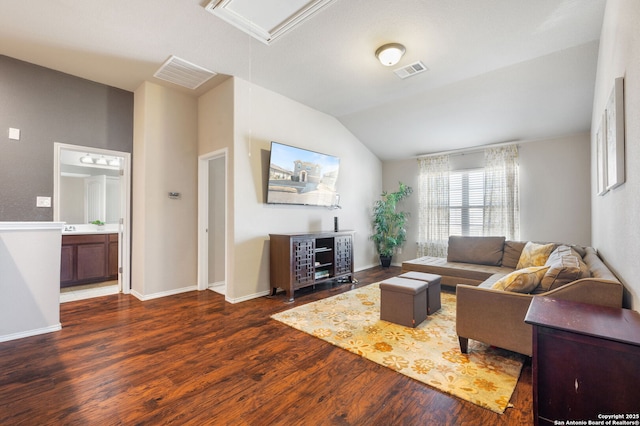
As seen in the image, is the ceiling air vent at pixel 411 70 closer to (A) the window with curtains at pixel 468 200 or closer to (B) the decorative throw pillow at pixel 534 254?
(A) the window with curtains at pixel 468 200

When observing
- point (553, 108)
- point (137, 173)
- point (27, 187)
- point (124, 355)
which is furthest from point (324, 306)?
point (553, 108)

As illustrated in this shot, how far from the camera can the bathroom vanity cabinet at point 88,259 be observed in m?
4.39

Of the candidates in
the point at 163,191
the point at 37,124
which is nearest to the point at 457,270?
the point at 163,191

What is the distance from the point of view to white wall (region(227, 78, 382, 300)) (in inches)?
150

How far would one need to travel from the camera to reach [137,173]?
405cm

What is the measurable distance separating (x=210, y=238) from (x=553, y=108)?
552 centimetres

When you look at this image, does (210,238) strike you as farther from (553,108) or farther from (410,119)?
(553,108)

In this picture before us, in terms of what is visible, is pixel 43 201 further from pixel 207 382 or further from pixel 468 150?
pixel 468 150

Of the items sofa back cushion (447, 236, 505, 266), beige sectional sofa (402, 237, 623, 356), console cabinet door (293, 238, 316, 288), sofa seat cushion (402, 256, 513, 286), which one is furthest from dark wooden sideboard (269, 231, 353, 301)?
beige sectional sofa (402, 237, 623, 356)

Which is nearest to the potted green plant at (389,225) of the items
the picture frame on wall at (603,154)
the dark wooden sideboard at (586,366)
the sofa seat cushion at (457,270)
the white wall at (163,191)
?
the sofa seat cushion at (457,270)

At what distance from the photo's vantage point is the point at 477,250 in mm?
4391

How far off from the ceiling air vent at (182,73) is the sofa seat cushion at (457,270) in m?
4.03

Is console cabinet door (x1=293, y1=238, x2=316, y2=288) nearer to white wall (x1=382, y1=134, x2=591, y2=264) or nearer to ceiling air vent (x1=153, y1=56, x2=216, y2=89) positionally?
ceiling air vent (x1=153, y1=56, x2=216, y2=89)

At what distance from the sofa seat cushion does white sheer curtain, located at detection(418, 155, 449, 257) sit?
140 cm
